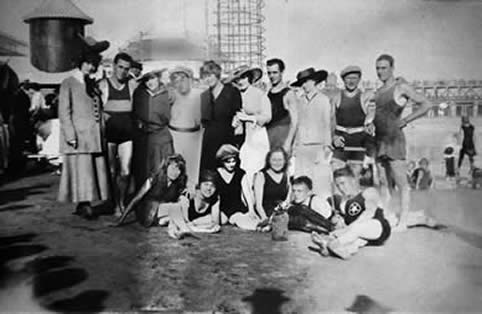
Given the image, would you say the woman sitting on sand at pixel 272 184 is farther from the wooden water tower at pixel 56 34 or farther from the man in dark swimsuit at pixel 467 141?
the wooden water tower at pixel 56 34

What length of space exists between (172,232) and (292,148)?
0.73 m

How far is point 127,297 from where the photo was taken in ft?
9.28

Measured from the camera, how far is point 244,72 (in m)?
2.90

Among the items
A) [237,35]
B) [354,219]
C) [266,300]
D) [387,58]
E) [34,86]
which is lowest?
[266,300]

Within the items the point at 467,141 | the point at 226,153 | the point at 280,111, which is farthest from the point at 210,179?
the point at 467,141

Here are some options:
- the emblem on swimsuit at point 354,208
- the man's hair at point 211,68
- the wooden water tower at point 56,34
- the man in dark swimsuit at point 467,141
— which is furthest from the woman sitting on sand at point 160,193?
the man in dark swimsuit at point 467,141

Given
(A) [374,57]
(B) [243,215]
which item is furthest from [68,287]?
(A) [374,57]

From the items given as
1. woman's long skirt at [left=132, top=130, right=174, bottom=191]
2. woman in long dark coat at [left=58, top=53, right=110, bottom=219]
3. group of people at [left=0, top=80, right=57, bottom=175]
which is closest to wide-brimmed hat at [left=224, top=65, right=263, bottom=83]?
woman's long skirt at [left=132, top=130, right=174, bottom=191]

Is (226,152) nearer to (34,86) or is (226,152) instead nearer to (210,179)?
(210,179)

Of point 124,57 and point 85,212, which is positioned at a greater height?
point 124,57

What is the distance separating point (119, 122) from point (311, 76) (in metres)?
0.98

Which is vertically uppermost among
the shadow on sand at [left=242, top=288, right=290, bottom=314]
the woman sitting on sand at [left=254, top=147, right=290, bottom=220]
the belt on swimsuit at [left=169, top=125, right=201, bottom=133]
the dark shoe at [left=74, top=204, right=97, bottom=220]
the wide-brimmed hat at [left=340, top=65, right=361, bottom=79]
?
the wide-brimmed hat at [left=340, top=65, right=361, bottom=79]

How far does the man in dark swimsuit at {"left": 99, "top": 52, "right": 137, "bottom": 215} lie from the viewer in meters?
2.91

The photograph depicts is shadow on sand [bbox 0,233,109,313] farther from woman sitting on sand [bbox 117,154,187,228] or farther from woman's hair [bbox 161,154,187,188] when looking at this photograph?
woman's hair [bbox 161,154,187,188]
